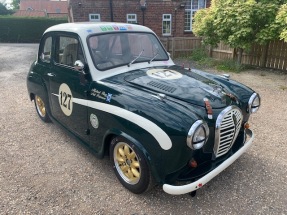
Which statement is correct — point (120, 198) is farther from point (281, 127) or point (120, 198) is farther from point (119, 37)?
point (281, 127)

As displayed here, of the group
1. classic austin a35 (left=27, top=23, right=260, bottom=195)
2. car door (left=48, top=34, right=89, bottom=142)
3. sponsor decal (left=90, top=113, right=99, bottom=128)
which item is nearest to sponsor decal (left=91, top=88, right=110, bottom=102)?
classic austin a35 (left=27, top=23, right=260, bottom=195)

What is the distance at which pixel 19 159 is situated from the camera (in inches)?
150

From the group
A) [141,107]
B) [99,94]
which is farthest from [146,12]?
[141,107]

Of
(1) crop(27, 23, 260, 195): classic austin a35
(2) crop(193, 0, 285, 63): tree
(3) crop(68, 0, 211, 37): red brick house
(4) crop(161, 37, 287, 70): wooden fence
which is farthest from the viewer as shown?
(3) crop(68, 0, 211, 37): red brick house

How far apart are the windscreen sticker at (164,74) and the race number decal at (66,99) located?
1224 millimetres

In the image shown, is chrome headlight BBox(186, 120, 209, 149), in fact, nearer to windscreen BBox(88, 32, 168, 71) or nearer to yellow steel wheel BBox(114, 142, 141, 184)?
yellow steel wheel BBox(114, 142, 141, 184)

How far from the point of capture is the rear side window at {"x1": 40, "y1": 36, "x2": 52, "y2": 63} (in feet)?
13.4

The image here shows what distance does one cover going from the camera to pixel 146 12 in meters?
18.2

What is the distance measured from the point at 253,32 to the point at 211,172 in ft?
26.2

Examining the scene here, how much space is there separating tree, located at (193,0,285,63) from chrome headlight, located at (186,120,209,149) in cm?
742

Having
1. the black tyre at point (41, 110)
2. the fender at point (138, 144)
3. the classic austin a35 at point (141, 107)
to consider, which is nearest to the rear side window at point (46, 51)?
the classic austin a35 at point (141, 107)

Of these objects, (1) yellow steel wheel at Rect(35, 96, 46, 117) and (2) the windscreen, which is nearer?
(2) the windscreen

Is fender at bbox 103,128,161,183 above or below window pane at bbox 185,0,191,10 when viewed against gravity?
below

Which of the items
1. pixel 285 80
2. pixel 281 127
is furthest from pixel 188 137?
pixel 285 80
